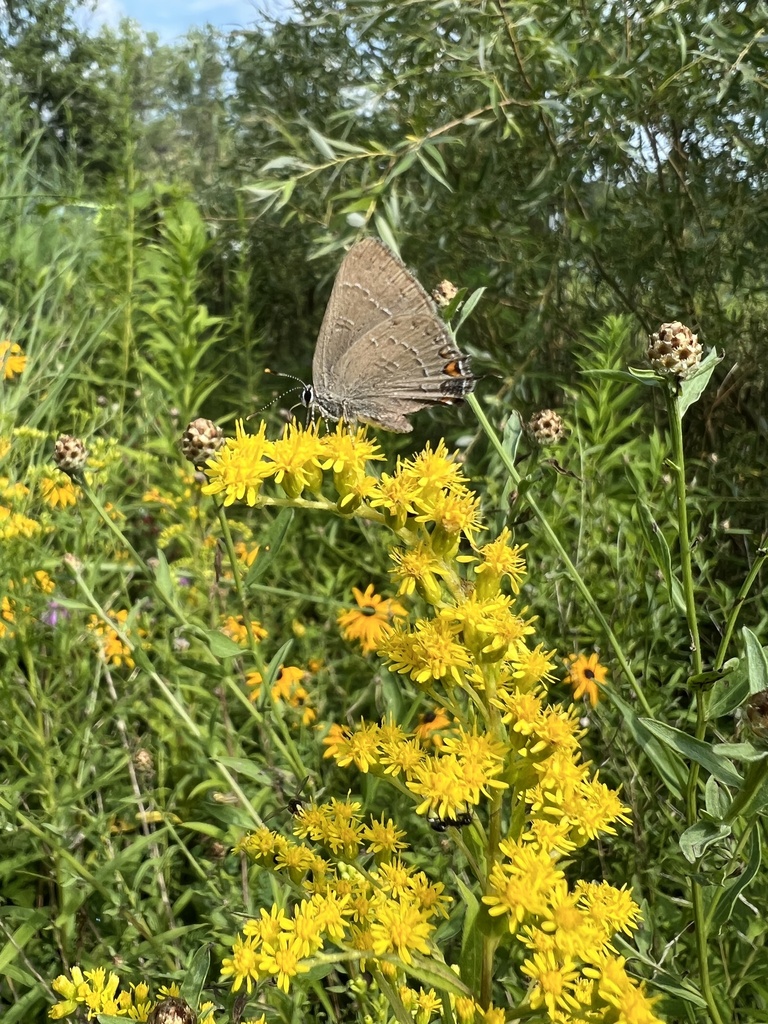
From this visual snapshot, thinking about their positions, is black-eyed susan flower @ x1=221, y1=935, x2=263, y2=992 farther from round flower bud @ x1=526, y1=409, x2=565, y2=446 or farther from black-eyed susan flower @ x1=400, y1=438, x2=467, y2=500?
round flower bud @ x1=526, y1=409, x2=565, y2=446

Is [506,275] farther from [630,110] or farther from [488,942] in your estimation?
[488,942]

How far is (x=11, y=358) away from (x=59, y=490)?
107cm

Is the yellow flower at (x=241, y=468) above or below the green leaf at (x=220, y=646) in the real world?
above

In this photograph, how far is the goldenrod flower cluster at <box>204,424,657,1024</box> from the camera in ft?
2.93

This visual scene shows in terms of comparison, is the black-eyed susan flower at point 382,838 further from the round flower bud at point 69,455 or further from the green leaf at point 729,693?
the round flower bud at point 69,455

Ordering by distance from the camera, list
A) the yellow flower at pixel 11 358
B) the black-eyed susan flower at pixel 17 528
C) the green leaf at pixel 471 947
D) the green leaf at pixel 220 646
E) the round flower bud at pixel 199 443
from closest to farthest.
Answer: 1. the green leaf at pixel 471 947
2. the green leaf at pixel 220 646
3. the round flower bud at pixel 199 443
4. the black-eyed susan flower at pixel 17 528
5. the yellow flower at pixel 11 358

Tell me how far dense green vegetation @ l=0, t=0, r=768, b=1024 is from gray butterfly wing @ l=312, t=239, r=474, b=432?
0.90 ft

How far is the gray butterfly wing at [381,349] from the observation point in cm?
190

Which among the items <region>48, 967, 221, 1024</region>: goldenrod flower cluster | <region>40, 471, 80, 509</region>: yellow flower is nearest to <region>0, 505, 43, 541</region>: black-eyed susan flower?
<region>40, 471, 80, 509</region>: yellow flower

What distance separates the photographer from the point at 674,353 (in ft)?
3.83

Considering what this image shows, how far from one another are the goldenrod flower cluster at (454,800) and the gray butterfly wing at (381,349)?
2.36ft

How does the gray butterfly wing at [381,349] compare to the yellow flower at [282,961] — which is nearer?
the yellow flower at [282,961]

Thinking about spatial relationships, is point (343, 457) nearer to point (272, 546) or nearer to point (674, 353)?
point (272, 546)

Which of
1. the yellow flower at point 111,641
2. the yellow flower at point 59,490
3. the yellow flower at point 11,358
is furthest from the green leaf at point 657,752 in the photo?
the yellow flower at point 11,358
